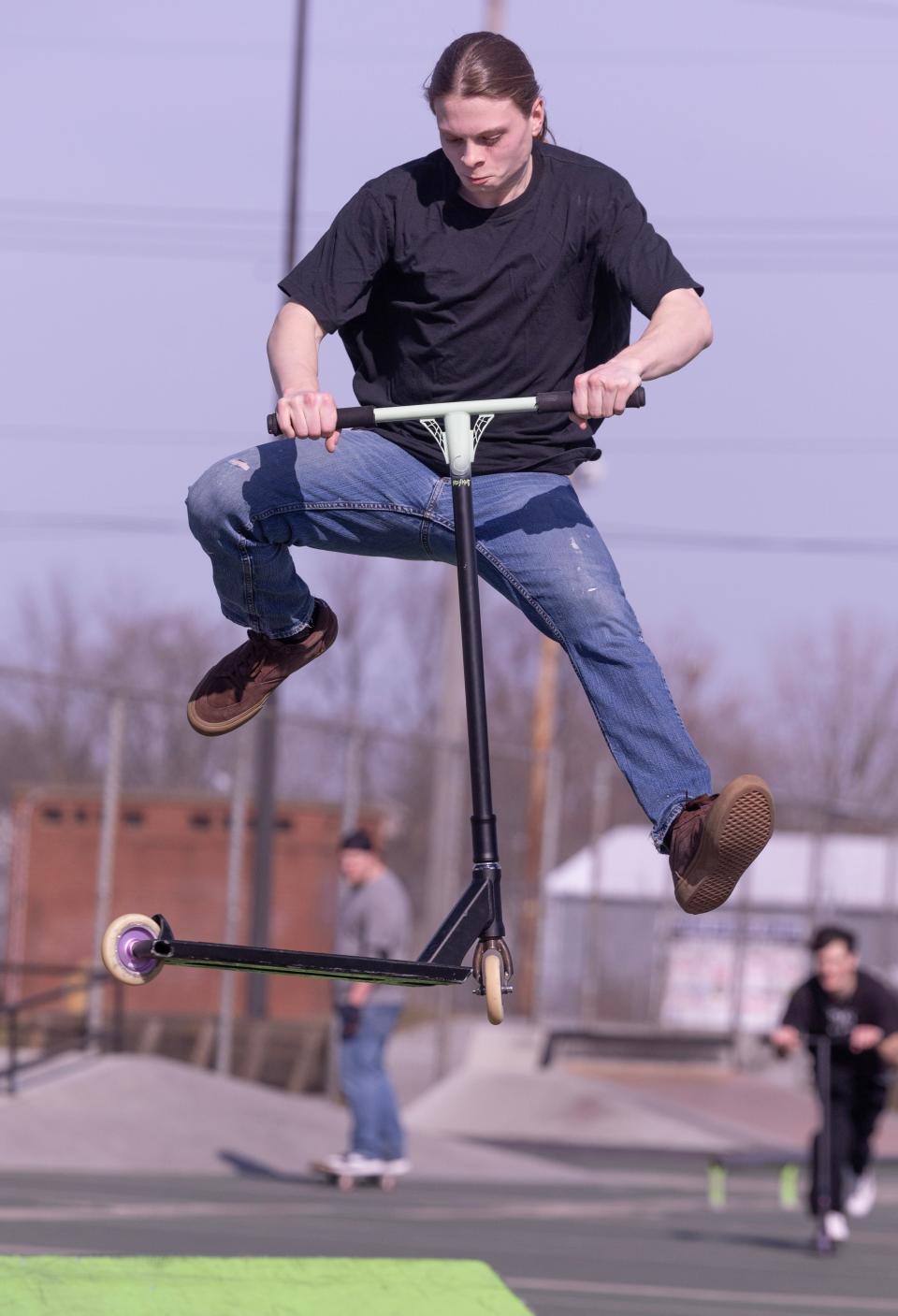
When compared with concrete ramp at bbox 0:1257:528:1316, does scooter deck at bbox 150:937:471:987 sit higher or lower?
higher

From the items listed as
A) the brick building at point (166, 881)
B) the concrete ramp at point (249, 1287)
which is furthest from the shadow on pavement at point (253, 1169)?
the concrete ramp at point (249, 1287)

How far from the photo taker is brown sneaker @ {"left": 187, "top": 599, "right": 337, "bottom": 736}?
587cm

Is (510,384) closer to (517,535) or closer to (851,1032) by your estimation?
(517,535)

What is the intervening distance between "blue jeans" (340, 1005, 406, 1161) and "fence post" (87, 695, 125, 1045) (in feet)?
11.2

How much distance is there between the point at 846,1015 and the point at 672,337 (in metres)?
7.62

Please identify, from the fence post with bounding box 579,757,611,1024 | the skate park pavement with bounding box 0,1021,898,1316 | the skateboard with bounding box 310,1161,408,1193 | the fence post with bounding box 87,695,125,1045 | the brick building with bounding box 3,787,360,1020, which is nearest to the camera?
the skate park pavement with bounding box 0,1021,898,1316

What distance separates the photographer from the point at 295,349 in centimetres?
504

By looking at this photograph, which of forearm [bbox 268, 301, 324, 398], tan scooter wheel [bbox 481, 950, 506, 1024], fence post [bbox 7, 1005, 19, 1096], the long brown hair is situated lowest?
fence post [bbox 7, 1005, 19, 1096]

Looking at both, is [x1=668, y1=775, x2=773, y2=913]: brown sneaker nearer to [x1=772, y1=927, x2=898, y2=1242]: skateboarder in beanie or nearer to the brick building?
[x1=772, y1=927, x2=898, y2=1242]: skateboarder in beanie

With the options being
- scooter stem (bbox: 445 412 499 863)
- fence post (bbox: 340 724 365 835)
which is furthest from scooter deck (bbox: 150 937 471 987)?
fence post (bbox: 340 724 365 835)

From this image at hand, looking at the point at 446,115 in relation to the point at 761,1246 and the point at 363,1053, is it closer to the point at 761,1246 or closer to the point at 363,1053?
the point at 761,1246

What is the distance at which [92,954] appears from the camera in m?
15.9

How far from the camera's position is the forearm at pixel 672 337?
4875mm

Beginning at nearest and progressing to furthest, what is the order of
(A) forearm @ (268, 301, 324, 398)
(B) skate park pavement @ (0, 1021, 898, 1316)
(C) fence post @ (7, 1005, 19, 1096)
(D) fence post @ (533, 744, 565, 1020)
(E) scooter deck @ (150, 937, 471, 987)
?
(E) scooter deck @ (150, 937, 471, 987)
(A) forearm @ (268, 301, 324, 398)
(B) skate park pavement @ (0, 1021, 898, 1316)
(C) fence post @ (7, 1005, 19, 1096)
(D) fence post @ (533, 744, 565, 1020)
